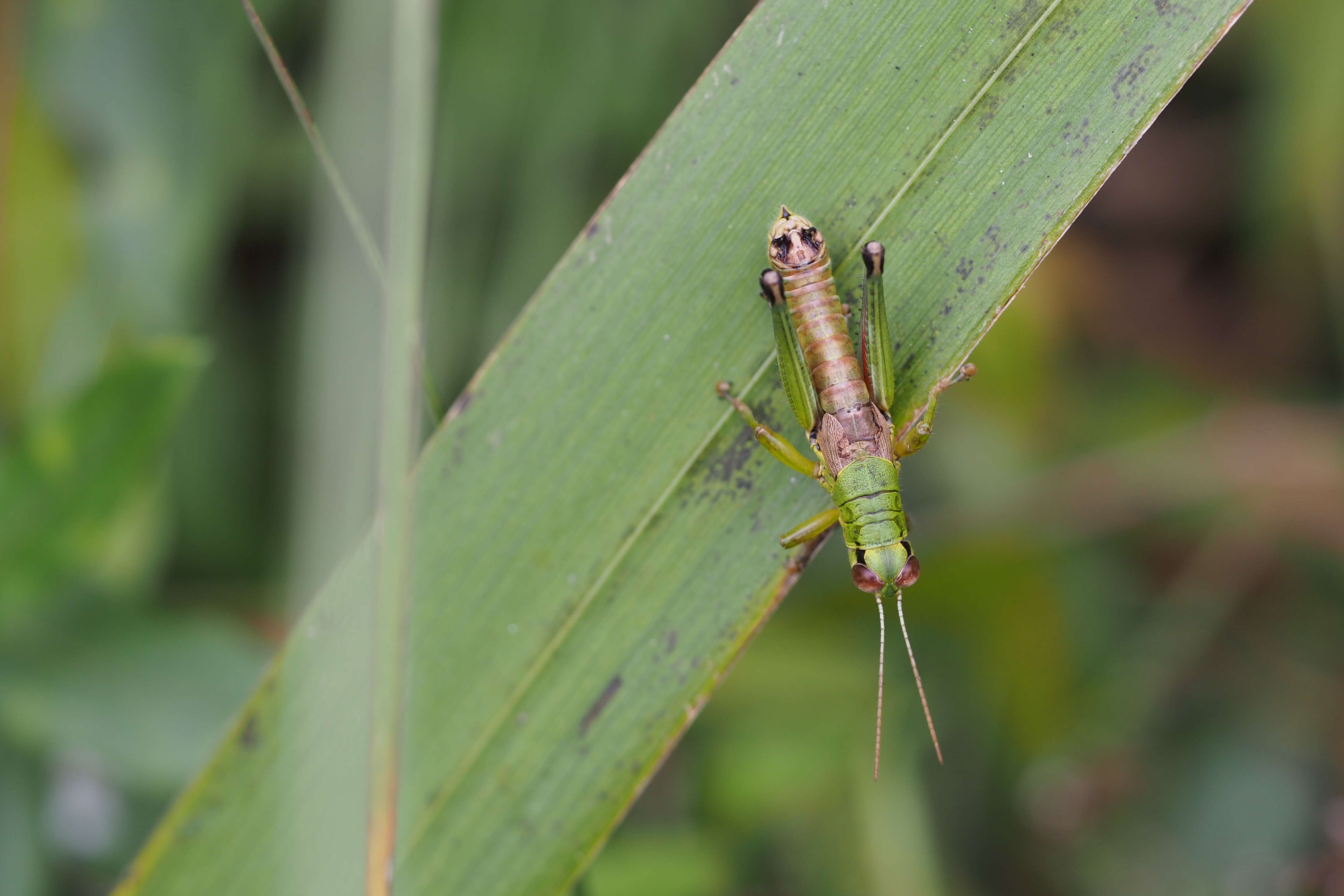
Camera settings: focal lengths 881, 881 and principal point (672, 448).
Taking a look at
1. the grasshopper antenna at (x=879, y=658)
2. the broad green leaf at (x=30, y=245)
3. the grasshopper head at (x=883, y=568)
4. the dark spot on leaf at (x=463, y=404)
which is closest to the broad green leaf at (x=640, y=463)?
the dark spot on leaf at (x=463, y=404)

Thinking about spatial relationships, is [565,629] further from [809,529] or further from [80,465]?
[80,465]

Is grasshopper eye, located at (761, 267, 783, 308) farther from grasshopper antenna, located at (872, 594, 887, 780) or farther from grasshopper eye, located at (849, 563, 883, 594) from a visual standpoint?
grasshopper antenna, located at (872, 594, 887, 780)

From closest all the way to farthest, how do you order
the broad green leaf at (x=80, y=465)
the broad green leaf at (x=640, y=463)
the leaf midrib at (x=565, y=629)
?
1. the broad green leaf at (x=640, y=463)
2. the leaf midrib at (x=565, y=629)
3. the broad green leaf at (x=80, y=465)

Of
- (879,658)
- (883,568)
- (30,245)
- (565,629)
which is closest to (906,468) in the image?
(879,658)

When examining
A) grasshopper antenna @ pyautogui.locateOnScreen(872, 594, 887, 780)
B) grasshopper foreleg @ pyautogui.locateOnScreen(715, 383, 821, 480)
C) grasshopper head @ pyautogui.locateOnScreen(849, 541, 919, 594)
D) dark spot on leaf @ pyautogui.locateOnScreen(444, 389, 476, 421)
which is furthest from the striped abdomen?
dark spot on leaf @ pyautogui.locateOnScreen(444, 389, 476, 421)

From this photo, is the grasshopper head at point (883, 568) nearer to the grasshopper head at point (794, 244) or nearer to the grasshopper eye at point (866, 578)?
the grasshopper eye at point (866, 578)

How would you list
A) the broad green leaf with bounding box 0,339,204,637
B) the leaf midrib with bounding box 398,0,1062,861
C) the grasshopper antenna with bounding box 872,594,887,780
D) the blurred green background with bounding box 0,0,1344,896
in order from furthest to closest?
the blurred green background with bounding box 0,0,1344,896, the grasshopper antenna with bounding box 872,594,887,780, the broad green leaf with bounding box 0,339,204,637, the leaf midrib with bounding box 398,0,1062,861

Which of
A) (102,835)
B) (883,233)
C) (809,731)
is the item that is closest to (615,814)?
(809,731)

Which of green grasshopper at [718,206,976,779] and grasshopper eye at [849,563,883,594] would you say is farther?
grasshopper eye at [849,563,883,594]
